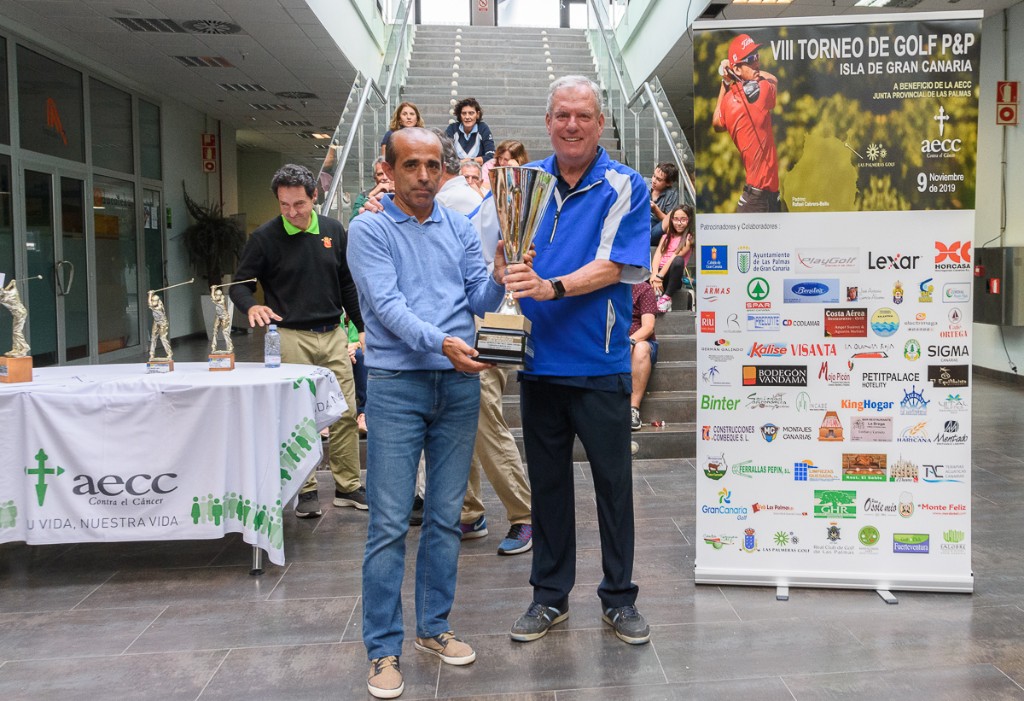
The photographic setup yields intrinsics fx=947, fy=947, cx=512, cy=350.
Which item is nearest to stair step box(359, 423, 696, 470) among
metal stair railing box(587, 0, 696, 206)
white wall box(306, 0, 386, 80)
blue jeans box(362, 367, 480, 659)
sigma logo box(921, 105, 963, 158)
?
metal stair railing box(587, 0, 696, 206)

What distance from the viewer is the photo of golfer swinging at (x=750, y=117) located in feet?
11.5

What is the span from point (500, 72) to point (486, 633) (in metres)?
12.3

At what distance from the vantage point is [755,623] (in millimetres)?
3365

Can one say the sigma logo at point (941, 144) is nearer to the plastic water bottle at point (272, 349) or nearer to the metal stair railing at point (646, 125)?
the plastic water bottle at point (272, 349)

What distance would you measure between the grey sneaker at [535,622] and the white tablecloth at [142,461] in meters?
1.21

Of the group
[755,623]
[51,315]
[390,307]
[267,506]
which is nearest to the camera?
[390,307]

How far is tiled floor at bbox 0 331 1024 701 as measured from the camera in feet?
9.48

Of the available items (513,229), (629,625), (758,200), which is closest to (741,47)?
(758,200)

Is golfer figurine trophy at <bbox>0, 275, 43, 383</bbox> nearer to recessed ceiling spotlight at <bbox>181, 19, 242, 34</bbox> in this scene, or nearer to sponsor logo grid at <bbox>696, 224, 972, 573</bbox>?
sponsor logo grid at <bbox>696, 224, 972, 573</bbox>

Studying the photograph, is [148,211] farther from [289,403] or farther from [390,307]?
[390,307]

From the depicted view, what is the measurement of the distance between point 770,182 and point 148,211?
42.5 feet

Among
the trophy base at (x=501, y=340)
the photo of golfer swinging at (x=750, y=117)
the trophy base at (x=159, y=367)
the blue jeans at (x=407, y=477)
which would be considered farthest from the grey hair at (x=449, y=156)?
the trophy base at (x=159, y=367)

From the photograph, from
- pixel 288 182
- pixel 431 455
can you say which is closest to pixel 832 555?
pixel 431 455

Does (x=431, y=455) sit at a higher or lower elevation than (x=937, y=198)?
lower
